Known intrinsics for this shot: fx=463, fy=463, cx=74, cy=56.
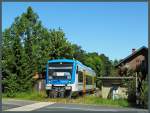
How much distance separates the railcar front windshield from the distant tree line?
796cm

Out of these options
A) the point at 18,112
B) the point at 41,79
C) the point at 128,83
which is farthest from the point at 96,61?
the point at 18,112

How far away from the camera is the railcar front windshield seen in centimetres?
3859

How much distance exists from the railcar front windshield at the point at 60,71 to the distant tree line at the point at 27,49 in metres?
7.96

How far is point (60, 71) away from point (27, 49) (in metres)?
13.4

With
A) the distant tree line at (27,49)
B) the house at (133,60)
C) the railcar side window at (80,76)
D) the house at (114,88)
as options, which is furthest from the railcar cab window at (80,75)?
the house at (133,60)

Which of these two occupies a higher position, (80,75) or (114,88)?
(80,75)

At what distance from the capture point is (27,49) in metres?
51.4

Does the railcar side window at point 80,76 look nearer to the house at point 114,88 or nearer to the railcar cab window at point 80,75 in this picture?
the railcar cab window at point 80,75

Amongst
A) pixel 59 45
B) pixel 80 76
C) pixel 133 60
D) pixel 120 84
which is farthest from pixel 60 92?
pixel 133 60

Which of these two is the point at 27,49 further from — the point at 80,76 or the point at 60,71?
the point at 60,71

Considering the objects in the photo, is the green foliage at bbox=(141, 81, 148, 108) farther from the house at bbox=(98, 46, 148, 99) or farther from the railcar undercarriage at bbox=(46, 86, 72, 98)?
the railcar undercarriage at bbox=(46, 86, 72, 98)

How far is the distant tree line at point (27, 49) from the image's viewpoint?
4816 centimetres

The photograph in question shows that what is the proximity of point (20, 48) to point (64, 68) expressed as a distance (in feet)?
40.0

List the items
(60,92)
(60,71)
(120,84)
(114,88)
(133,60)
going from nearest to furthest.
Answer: (60,92) → (60,71) → (114,88) → (120,84) → (133,60)
